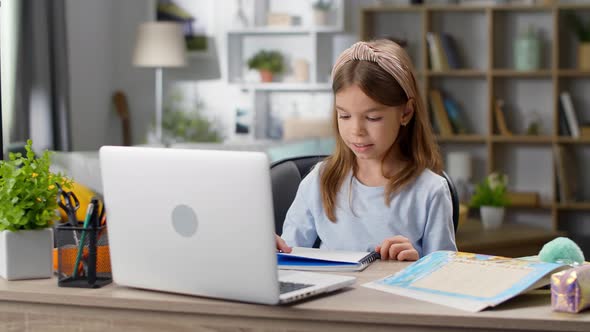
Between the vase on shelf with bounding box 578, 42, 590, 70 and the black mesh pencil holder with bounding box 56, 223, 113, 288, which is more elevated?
the vase on shelf with bounding box 578, 42, 590, 70

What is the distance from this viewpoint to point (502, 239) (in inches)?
152

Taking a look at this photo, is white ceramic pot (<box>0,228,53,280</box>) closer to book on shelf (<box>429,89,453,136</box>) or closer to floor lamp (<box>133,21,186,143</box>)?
floor lamp (<box>133,21,186,143</box>)

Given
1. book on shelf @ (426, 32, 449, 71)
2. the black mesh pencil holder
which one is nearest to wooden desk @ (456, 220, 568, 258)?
book on shelf @ (426, 32, 449, 71)

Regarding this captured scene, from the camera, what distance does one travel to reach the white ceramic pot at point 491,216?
4176 mm

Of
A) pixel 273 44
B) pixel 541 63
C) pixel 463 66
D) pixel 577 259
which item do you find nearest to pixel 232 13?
pixel 273 44

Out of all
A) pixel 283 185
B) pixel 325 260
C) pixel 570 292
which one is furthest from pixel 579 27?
pixel 570 292

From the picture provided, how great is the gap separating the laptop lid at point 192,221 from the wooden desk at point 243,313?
3 cm

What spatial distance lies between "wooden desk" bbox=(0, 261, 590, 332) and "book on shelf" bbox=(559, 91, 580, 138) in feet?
14.4

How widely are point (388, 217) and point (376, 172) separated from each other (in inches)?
4.8

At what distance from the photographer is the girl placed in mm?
1906

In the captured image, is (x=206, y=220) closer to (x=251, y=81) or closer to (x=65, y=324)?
(x=65, y=324)

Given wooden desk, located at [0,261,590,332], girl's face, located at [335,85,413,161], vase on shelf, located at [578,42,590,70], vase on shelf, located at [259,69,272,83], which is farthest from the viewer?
vase on shelf, located at [259,69,272,83]

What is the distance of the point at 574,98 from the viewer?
579 cm

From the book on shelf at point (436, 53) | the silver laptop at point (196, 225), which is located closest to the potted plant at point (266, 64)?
the book on shelf at point (436, 53)
